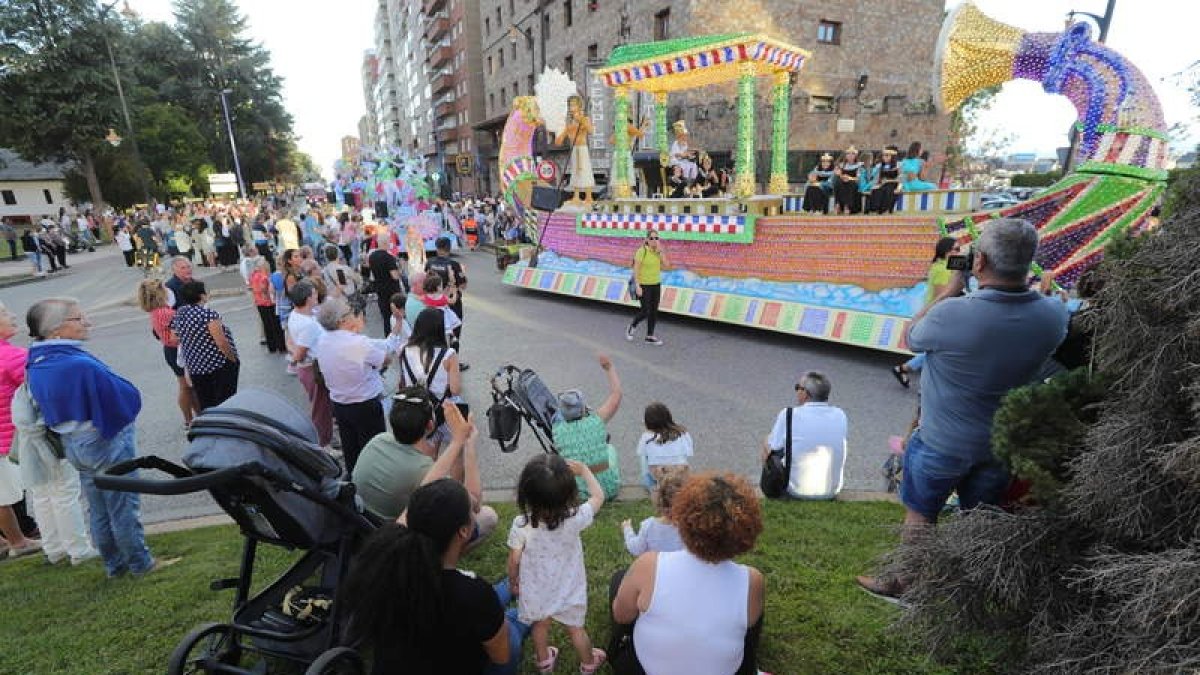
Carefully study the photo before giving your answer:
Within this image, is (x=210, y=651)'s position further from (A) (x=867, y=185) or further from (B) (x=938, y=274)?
(A) (x=867, y=185)

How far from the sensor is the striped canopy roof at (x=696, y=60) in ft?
29.7

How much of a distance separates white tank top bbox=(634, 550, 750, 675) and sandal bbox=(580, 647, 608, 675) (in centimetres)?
79

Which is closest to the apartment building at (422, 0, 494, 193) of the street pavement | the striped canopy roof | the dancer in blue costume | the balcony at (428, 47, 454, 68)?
the balcony at (428, 47, 454, 68)

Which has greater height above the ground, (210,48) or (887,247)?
(210,48)

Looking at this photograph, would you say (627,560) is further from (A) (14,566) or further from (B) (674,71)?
(B) (674,71)

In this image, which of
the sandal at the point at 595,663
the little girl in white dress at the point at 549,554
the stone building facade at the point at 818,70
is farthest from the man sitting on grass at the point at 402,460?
the stone building facade at the point at 818,70

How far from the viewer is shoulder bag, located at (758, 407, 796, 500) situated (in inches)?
150

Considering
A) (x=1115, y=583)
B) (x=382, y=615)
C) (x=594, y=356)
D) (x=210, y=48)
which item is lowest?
(x=594, y=356)

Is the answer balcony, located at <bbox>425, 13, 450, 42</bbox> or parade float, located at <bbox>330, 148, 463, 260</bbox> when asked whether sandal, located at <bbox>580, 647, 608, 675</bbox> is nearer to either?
parade float, located at <bbox>330, 148, 463, 260</bbox>

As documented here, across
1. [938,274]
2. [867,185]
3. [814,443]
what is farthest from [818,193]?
[814,443]

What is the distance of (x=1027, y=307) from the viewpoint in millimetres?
2178

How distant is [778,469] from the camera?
3.87 metres

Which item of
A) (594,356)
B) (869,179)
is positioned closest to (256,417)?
(594,356)

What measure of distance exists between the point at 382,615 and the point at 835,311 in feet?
24.2
